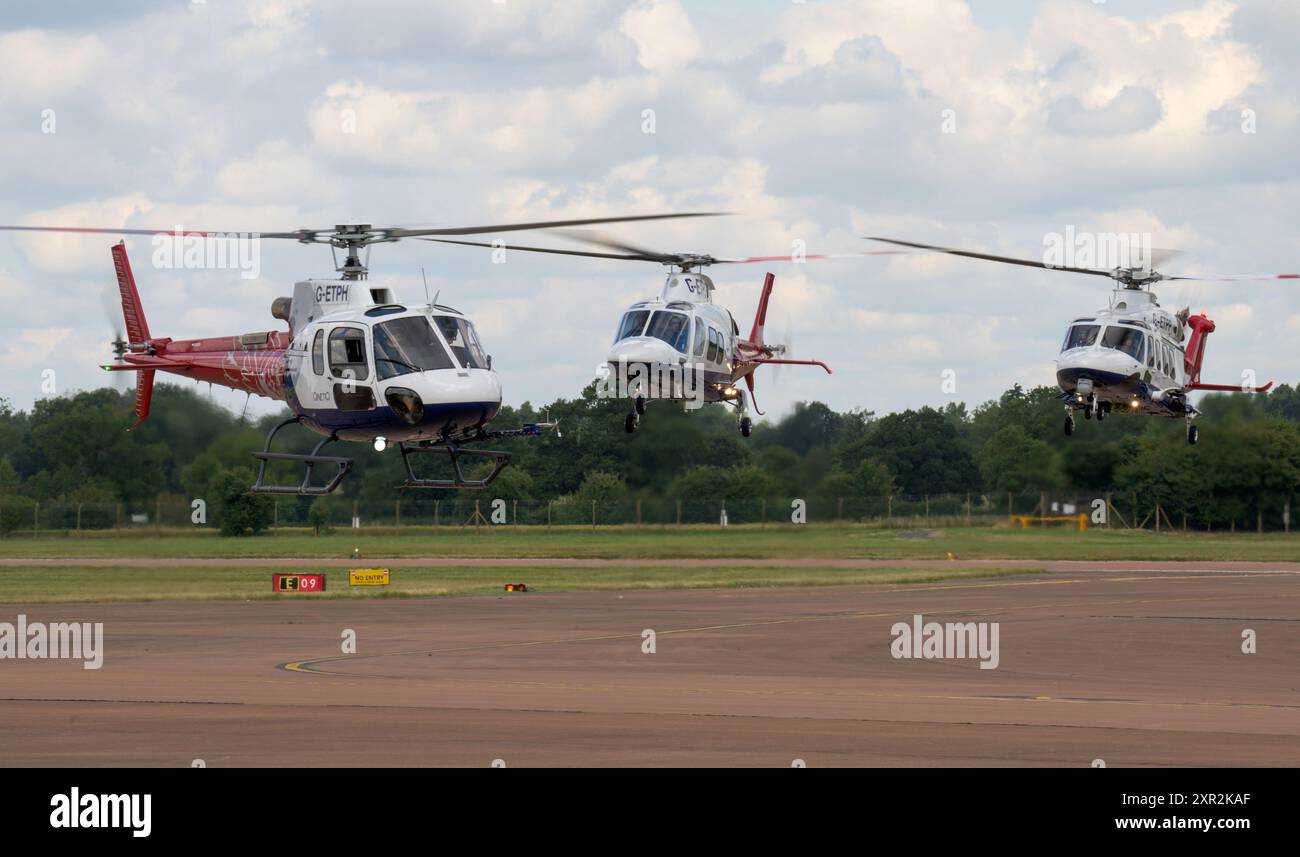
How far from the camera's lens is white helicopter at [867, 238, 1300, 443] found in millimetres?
45344

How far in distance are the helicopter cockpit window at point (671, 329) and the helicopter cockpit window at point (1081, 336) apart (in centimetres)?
1061

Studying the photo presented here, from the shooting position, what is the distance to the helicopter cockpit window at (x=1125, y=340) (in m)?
45.4

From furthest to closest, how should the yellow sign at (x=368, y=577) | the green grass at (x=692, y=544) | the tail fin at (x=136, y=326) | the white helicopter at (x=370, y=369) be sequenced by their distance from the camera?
1. the green grass at (x=692, y=544)
2. the yellow sign at (x=368, y=577)
3. the tail fin at (x=136, y=326)
4. the white helicopter at (x=370, y=369)

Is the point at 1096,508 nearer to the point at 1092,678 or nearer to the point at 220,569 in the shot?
the point at 220,569

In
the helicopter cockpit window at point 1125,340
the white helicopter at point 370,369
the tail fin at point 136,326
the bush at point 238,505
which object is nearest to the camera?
the white helicopter at point 370,369

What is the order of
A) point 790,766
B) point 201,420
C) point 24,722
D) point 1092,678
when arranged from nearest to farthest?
point 790,766 < point 24,722 < point 1092,678 < point 201,420

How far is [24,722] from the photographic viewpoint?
19.2 metres

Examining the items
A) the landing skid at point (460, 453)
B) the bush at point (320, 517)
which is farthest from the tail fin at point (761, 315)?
the bush at point (320, 517)

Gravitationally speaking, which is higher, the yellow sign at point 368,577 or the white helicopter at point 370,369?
the white helicopter at point 370,369

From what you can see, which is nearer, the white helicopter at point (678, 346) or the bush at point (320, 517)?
the white helicopter at point (678, 346)

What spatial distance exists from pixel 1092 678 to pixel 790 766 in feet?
30.9

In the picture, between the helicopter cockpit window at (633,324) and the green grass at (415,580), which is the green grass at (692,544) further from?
the helicopter cockpit window at (633,324)

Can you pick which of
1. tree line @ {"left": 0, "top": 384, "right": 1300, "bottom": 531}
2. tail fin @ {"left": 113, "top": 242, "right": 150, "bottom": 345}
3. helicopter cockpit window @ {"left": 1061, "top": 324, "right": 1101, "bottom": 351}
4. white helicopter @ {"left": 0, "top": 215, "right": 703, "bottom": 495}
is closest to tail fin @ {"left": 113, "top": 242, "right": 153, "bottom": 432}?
tail fin @ {"left": 113, "top": 242, "right": 150, "bottom": 345}
